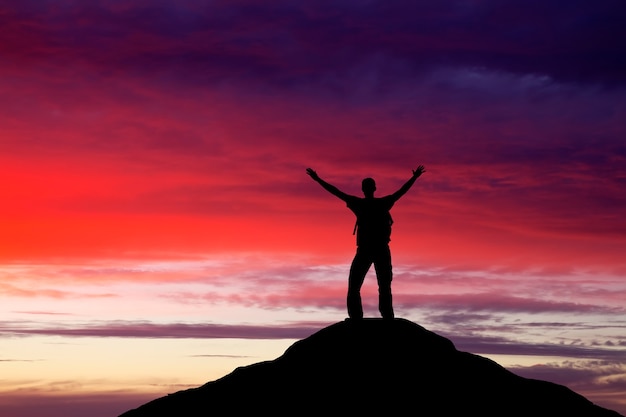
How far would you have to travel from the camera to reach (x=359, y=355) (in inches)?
950

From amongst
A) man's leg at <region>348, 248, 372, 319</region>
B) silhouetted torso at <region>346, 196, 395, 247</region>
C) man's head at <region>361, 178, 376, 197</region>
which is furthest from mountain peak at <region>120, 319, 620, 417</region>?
man's head at <region>361, 178, 376, 197</region>

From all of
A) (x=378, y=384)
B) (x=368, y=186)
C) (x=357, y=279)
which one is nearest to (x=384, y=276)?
(x=357, y=279)

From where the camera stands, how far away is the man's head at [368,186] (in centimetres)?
2378

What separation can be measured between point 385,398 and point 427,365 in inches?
78.6

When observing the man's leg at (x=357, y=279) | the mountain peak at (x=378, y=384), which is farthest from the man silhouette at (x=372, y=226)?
the mountain peak at (x=378, y=384)

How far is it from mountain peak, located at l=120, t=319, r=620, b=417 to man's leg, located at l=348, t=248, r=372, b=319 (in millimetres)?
475

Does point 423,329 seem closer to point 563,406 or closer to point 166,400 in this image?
point 563,406

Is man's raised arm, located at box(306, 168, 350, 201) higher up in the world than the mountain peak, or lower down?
higher up

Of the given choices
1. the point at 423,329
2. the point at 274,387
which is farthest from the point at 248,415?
the point at 423,329

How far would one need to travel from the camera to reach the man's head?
23.8m

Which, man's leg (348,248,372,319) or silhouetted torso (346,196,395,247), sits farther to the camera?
man's leg (348,248,372,319)

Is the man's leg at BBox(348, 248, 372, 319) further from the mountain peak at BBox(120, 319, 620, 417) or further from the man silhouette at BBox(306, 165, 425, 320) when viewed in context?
the mountain peak at BBox(120, 319, 620, 417)

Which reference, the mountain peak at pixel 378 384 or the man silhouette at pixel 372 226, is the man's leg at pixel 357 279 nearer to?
the man silhouette at pixel 372 226

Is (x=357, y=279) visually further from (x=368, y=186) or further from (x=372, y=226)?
(x=368, y=186)
